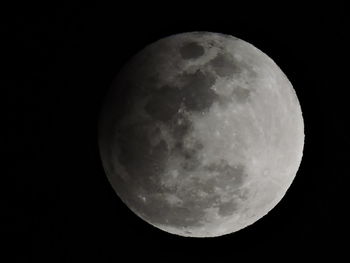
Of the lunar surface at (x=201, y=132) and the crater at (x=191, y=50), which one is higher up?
the crater at (x=191, y=50)

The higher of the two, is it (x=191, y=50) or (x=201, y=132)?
(x=191, y=50)

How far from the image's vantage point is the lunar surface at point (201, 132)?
17.1 feet

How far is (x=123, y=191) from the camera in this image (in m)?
A: 5.88

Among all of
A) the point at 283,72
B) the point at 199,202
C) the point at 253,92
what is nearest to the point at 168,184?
the point at 199,202

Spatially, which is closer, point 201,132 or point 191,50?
point 201,132

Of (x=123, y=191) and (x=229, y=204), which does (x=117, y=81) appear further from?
(x=229, y=204)

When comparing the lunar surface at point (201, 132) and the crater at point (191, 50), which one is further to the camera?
the crater at point (191, 50)

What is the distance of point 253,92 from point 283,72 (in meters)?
0.83

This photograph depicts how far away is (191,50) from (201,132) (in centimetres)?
86

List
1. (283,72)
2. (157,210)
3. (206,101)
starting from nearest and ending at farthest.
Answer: (206,101) < (157,210) < (283,72)

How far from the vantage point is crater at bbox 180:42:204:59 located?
17.9ft

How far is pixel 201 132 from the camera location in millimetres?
5156

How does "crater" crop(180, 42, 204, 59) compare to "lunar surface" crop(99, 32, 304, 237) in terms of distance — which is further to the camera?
"crater" crop(180, 42, 204, 59)

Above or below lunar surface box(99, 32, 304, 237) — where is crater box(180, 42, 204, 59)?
above
